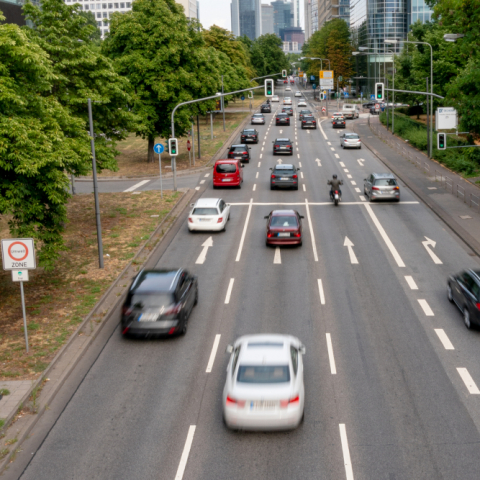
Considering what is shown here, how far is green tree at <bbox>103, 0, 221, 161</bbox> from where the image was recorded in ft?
138

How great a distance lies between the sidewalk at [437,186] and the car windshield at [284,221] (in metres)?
7.49

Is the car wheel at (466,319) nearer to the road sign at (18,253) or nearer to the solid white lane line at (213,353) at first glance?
the solid white lane line at (213,353)

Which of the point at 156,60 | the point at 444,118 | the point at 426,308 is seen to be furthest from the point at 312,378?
the point at 156,60

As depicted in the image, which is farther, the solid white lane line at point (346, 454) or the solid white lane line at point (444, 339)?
the solid white lane line at point (444, 339)

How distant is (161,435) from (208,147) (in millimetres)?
44377

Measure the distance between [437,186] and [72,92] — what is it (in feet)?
73.9

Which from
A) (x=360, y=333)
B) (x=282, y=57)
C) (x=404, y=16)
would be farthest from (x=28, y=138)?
(x=282, y=57)

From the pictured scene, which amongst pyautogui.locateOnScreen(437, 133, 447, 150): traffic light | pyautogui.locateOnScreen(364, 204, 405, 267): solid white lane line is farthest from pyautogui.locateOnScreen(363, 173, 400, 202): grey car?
pyautogui.locateOnScreen(437, 133, 447, 150): traffic light

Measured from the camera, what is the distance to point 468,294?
16.4 meters

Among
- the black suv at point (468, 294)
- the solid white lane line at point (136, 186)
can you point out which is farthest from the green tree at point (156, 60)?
the black suv at point (468, 294)

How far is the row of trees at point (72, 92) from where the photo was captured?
16.1 meters

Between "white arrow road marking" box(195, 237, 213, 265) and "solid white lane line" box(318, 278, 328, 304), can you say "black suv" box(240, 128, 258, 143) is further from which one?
"solid white lane line" box(318, 278, 328, 304)

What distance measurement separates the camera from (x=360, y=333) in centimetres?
1628

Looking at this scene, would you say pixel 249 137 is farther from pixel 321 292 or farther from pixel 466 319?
pixel 466 319
